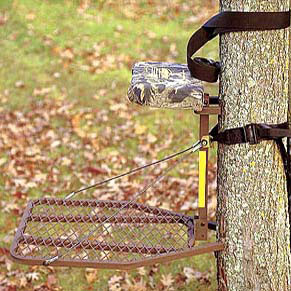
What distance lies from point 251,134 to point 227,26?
1.30 feet

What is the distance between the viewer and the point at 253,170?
7.09 ft

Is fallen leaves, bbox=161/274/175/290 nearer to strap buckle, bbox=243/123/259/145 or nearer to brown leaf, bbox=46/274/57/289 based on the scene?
brown leaf, bbox=46/274/57/289

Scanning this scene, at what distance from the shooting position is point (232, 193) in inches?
87.6

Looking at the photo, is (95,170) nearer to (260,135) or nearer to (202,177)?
(202,177)

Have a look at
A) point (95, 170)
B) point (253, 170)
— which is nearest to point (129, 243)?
point (253, 170)

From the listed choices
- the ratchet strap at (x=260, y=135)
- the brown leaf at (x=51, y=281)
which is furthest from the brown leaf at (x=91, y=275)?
the ratchet strap at (x=260, y=135)

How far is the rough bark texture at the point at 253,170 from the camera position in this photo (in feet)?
6.85

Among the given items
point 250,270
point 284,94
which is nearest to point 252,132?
point 284,94

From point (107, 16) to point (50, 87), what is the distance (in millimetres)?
1839

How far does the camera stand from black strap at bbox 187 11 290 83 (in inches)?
80.5

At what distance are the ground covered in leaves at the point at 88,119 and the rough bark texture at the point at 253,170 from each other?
4.07 feet

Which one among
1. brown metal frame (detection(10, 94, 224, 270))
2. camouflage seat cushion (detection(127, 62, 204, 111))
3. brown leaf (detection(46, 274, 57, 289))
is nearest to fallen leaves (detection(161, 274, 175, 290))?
brown leaf (detection(46, 274, 57, 289))

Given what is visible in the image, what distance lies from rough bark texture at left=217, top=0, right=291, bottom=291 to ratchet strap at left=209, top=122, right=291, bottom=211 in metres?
0.02

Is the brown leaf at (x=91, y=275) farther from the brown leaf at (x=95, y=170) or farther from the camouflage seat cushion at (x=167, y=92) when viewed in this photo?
the camouflage seat cushion at (x=167, y=92)
